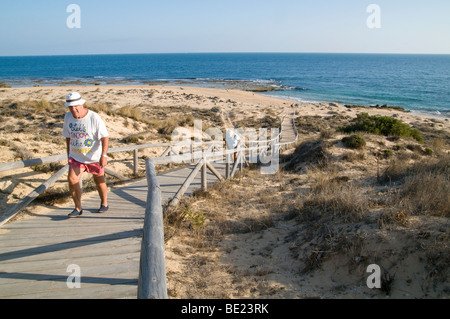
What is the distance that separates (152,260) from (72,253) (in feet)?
5.95

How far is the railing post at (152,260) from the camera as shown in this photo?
1.94m

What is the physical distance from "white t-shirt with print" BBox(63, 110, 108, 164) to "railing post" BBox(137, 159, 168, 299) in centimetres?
156

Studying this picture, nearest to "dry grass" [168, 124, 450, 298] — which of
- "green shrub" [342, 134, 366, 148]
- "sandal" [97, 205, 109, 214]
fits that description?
"sandal" [97, 205, 109, 214]

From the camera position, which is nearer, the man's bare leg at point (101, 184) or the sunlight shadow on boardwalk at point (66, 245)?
the sunlight shadow on boardwalk at point (66, 245)

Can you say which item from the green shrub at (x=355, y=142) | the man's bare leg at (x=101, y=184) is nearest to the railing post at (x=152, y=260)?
the man's bare leg at (x=101, y=184)

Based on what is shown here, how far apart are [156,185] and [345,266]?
2572 mm

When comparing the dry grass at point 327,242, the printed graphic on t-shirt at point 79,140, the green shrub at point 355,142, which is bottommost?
the dry grass at point 327,242

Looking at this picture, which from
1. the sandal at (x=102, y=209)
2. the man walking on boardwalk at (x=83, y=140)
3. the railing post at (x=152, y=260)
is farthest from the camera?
the sandal at (x=102, y=209)

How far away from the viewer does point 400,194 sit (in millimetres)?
5168

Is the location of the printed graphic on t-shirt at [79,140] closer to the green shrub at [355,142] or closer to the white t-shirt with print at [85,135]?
the white t-shirt with print at [85,135]

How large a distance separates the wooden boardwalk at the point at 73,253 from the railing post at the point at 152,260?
2.01 ft

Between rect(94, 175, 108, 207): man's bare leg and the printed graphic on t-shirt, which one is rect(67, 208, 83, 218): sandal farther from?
the printed graphic on t-shirt
